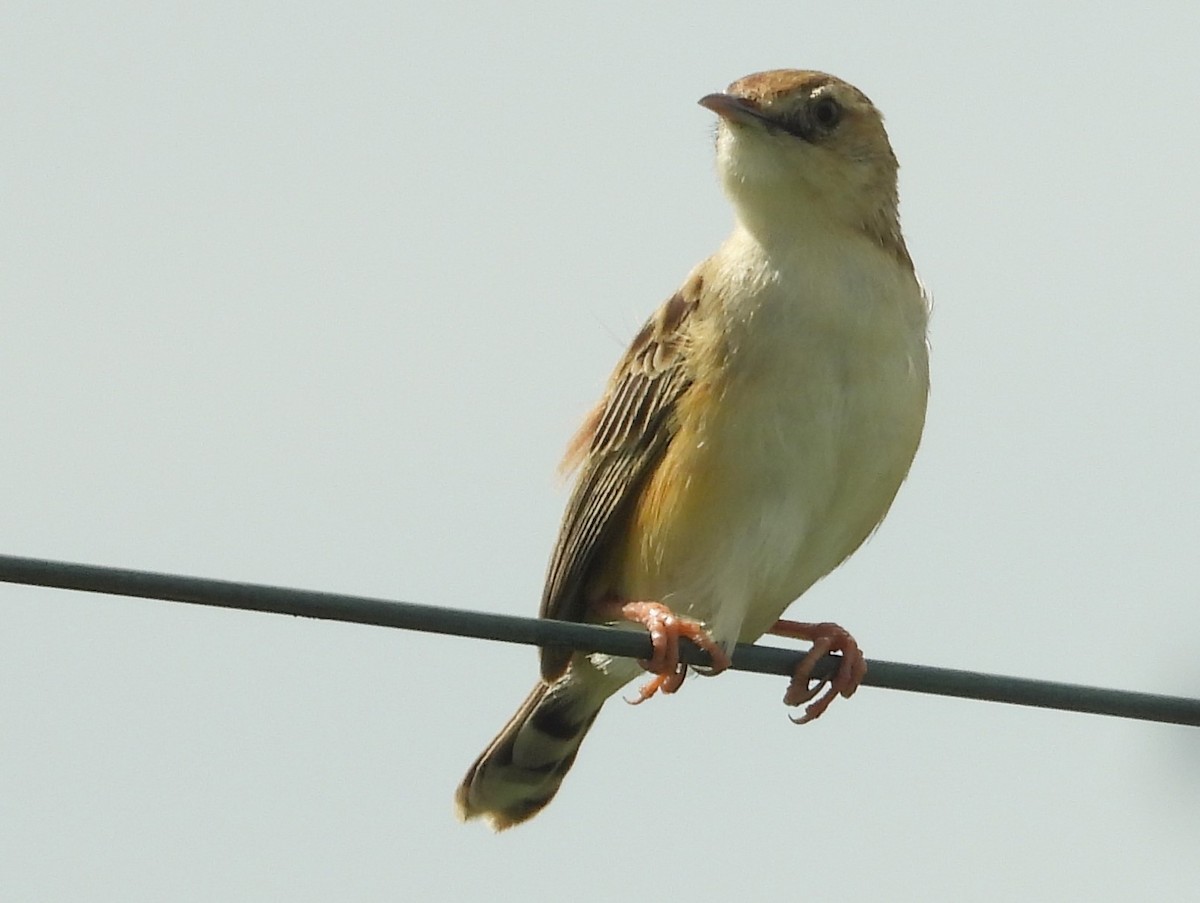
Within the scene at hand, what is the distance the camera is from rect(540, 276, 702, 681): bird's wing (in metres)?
7.23

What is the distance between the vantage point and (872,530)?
7520 millimetres

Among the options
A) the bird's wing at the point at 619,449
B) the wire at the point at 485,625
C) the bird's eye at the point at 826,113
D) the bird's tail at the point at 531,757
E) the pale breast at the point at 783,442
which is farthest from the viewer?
the bird's tail at the point at 531,757

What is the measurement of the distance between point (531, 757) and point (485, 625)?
11.7 ft

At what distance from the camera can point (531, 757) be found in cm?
837

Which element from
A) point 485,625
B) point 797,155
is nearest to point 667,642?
point 797,155

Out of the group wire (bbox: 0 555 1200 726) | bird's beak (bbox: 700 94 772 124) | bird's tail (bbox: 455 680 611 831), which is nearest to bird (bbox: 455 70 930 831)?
bird's beak (bbox: 700 94 772 124)

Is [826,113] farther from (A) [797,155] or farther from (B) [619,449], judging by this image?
(B) [619,449]

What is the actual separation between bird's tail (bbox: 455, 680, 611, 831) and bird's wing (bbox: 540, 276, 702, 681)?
0.48 m

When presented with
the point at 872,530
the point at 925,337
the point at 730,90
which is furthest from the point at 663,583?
the point at 730,90

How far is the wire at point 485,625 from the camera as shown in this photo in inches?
176

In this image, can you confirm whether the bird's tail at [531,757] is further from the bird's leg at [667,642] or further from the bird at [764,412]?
the bird's leg at [667,642]

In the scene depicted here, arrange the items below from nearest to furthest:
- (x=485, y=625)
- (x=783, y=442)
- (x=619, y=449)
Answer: (x=485, y=625), (x=783, y=442), (x=619, y=449)

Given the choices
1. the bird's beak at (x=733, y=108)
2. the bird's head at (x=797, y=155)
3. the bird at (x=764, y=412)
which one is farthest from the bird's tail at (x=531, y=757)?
the bird's beak at (x=733, y=108)

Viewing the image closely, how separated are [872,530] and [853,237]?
109cm
